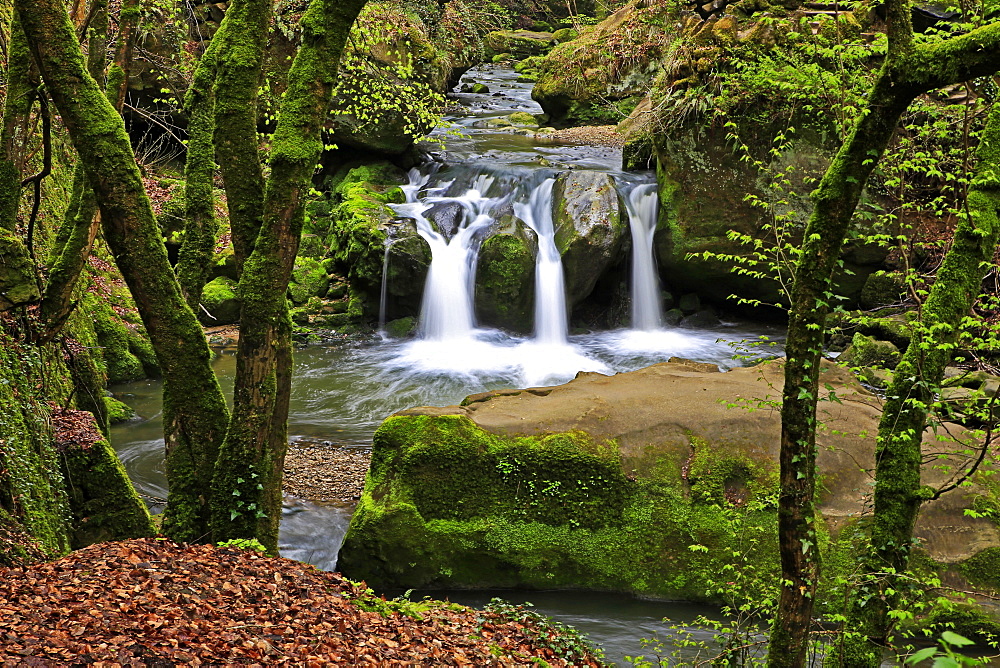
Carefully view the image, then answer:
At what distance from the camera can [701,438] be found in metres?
7.18

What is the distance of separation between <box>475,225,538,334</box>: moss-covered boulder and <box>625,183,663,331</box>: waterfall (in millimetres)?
2061

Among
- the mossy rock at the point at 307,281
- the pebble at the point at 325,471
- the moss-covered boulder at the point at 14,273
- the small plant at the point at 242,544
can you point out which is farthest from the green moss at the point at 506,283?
the small plant at the point at 242,544

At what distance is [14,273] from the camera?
5.82 m

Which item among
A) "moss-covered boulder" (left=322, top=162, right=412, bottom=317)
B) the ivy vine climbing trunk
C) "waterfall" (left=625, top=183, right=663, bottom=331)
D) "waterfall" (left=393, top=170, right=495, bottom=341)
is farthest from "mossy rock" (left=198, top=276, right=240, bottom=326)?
the ivy vine climbing trunk

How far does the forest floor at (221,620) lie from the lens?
3641 millimetres

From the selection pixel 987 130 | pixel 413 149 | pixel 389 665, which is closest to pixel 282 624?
pixel 389 665

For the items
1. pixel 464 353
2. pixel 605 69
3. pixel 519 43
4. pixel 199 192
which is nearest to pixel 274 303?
pixel 199 192

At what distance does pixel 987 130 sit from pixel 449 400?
8.69m

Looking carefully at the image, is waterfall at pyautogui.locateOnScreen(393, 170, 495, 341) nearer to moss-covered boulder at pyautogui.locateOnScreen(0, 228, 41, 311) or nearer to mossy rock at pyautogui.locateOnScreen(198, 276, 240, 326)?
mossy rock at pyautogui.locateOnScreen(198, 276, 240, 326)

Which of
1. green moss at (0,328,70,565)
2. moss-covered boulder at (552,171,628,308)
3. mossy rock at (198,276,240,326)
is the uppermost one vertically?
moss-covered boulder at (552,171,628,308)

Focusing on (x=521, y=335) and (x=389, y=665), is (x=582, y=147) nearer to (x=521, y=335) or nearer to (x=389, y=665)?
(x=521, y=335)

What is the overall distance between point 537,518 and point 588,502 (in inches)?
19.3

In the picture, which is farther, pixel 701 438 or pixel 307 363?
pixel 307 363

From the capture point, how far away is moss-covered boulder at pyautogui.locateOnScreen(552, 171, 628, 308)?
576 inches
